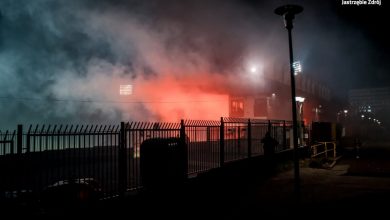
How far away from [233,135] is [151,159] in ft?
18.6

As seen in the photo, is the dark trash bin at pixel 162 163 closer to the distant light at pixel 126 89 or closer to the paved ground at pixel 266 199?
the paved ground at pixel 266 199

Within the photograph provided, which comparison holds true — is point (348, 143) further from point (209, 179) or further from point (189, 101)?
point (209, 179)

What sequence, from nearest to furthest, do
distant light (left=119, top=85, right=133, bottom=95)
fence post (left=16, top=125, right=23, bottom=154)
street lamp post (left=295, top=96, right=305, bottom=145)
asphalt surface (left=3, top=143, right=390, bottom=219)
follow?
fence post (left=16, top=125, right=23, bottom=154) → asphalt surface (left=3, top=143, right=390, bottom=219) → street lamp post (left=295, top=96, right=305, bottom=145) → distant light (left=119, top=85, right=133, bottom=95)

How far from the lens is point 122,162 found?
6879 mm

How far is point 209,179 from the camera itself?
954cm

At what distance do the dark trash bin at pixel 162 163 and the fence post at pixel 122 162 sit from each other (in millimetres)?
703

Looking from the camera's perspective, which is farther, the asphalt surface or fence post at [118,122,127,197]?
fence post at [118,122,127,197]

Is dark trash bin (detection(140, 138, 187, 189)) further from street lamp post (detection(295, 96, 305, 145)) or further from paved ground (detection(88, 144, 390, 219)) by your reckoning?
street lamp post (detection(295, 96, 305, 145))

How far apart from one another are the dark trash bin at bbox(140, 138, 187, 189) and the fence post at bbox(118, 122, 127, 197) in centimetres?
70

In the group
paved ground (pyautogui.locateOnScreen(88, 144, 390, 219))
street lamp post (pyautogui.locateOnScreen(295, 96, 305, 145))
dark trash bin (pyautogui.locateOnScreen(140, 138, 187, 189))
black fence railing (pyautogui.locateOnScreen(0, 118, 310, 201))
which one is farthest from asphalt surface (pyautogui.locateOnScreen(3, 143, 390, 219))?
street lamp post (pyautogui.locateOnScreen(295, 96, 305, 145))

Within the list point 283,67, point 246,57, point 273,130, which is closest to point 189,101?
point 246,57

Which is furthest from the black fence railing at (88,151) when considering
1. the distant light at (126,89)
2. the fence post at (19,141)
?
the distant light at (126,89)

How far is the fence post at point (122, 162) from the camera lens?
6.80m

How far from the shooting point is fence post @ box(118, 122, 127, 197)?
6.80 meters
